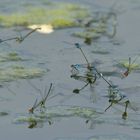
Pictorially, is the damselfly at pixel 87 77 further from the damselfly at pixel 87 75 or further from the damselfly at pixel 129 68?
the damselfly at pixel 129 68

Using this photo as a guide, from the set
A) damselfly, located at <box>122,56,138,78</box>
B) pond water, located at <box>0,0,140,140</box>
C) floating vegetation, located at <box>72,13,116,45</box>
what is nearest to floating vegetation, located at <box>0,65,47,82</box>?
pond water, located at <box>0,0,140,140</box>

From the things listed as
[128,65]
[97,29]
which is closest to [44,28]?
[97,29]

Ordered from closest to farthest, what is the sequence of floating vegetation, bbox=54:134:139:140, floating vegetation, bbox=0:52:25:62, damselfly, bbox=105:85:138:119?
floating vegetation, bbox=54:134:139:140 → damselfly, bbox=105:85:138:119 → floating vegetation, bbox=0:52:25:62

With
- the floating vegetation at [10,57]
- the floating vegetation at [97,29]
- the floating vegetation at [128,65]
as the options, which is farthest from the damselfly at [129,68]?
the floating vegetation at [10,57]

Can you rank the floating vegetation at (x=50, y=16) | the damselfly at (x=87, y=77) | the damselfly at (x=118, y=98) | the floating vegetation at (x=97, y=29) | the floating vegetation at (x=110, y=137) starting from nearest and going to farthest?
the floating vegetation at (x=110, y=137), the damselfly at (x=118, y=98), the damselfly at (x=87, y=77), the floating vegetation at (x=97, y=29), the floating vegetation at (x=50, y=16)

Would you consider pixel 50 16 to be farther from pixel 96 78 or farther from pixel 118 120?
pixel 118 120

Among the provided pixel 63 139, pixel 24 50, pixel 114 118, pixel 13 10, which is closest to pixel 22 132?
pixel 63 139

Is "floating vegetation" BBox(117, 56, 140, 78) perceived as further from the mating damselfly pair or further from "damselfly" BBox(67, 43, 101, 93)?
"damselfly" BBox(67, 43, 101, 93)
